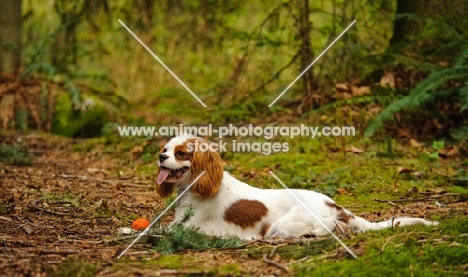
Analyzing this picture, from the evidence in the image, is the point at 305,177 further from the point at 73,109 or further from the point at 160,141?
the point at 73,109

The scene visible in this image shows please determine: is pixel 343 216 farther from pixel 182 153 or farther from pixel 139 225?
pixel 139 225

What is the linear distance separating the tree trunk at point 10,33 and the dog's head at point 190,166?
756 cm

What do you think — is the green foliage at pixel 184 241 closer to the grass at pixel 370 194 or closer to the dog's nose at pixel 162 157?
the grass at pixel 370 194

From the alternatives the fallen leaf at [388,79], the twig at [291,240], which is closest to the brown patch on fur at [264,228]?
the twig at [291,240]

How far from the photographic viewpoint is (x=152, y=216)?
256 inches

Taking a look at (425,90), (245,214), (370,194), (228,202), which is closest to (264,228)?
(245,214)

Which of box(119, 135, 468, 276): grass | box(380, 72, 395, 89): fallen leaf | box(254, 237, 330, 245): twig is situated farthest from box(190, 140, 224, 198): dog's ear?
box(380, 72, 395, 89): fallen leaf

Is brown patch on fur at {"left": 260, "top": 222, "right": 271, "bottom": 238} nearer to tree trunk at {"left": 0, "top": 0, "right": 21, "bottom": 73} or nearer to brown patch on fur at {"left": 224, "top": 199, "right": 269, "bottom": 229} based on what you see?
brown patch on fur at {"left": 224, "top": 199, "right": 269, "bottom": 229}

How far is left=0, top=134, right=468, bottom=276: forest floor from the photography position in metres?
4.19

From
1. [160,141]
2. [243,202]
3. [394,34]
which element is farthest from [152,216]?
[394,34]

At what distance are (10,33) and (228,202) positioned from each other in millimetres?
8451

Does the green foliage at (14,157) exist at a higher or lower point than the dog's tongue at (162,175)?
lower

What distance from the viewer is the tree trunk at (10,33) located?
12.6 m

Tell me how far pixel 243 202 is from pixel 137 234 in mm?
1056
